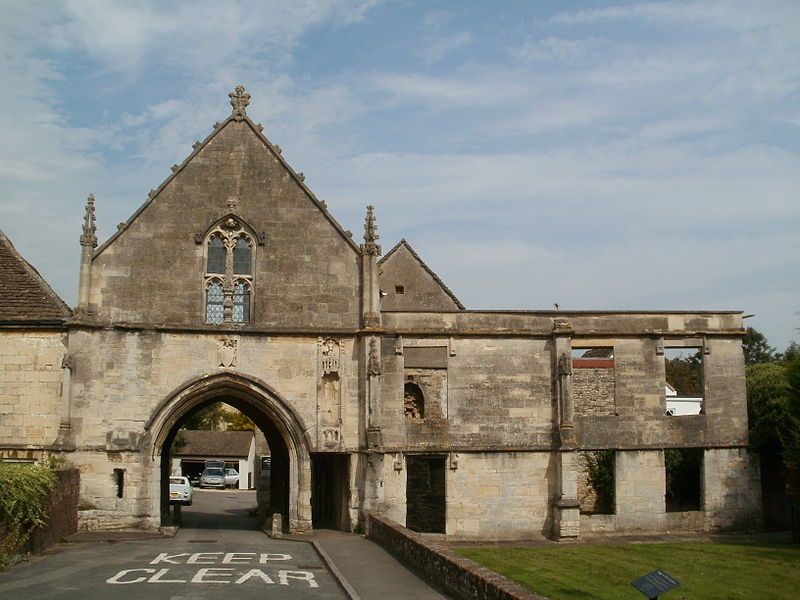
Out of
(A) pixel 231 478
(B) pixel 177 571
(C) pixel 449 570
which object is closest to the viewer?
(C) pixel 449 570

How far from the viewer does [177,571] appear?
1775 centimetres

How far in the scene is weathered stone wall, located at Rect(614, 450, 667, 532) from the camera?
26109mm

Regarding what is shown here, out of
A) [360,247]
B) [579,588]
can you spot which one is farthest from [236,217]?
[579,588]

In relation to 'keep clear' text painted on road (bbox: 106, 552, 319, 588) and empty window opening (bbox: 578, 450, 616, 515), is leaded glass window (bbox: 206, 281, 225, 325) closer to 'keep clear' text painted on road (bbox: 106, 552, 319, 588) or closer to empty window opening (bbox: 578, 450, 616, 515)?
'keep clear' text painted on road (bbox: 106, 552, 319, 588)

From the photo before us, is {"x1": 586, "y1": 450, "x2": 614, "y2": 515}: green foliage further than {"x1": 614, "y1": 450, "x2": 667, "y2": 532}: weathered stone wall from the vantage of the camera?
Yes

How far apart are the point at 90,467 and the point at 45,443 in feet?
4.82

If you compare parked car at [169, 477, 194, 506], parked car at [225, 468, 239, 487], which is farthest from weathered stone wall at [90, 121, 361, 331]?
parked car at [225, 468, 239, 487]

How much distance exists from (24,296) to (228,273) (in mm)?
5736

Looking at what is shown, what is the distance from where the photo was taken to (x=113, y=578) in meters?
16.8

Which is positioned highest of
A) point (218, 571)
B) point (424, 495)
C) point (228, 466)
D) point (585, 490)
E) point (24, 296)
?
point (24, 296)

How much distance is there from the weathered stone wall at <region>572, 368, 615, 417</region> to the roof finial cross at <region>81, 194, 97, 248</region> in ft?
53.7

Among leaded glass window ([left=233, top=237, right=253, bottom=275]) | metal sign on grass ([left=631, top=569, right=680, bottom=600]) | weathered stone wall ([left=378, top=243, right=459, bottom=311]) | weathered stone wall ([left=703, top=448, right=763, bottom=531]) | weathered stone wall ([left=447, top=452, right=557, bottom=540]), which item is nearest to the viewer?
metal sign on grass ([left=631, top=569, right=680, bottom=600])

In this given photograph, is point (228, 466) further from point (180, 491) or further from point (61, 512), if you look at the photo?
point (61, 512)

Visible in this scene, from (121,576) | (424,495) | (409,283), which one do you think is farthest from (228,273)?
(409,283)
